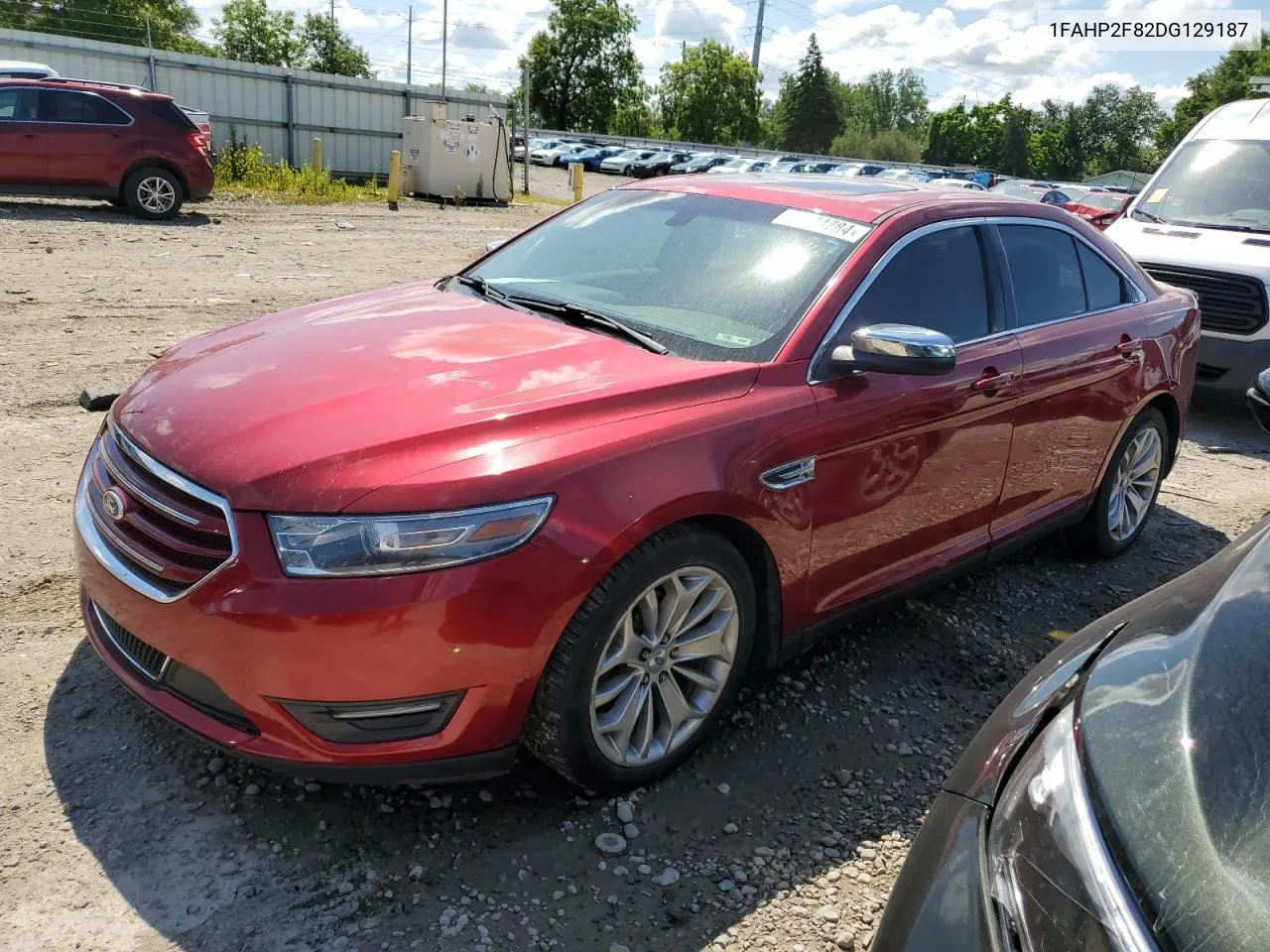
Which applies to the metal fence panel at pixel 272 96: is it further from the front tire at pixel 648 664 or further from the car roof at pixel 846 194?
the front tire at pixel 648 664

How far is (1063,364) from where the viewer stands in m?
4.18

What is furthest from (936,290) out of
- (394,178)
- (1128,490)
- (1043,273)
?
(394,178)

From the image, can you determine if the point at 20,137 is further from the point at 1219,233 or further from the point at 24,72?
the point at 1219,233

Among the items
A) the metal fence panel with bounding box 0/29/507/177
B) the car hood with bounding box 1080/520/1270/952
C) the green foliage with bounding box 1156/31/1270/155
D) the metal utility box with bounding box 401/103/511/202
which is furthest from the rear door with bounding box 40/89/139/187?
the green foliage with bounding box 1156/31/1270/155

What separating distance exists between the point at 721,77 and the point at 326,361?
8686 cm

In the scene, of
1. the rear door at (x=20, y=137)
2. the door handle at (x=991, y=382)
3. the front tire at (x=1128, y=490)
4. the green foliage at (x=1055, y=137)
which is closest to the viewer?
the door handle at (x=991, y=382)

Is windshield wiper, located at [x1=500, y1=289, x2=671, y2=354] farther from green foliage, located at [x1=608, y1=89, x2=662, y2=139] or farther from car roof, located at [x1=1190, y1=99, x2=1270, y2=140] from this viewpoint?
green foliage, located at [x1=608, y1=89, x2=662, y2=139]

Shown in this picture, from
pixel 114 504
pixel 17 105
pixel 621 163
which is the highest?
pixel 621 163

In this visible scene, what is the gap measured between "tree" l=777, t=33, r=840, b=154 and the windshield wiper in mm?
92856

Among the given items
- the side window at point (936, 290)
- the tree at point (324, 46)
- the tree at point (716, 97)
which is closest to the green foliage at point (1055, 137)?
the tree at point (716, 97)

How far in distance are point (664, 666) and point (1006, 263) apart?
224 cm

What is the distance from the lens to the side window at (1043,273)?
412cm

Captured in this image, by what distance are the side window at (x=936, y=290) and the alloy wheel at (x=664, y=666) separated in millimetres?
1030

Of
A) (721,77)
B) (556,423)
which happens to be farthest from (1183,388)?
(721,77)
